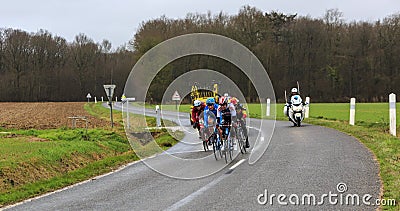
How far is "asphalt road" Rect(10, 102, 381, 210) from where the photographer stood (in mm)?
8211

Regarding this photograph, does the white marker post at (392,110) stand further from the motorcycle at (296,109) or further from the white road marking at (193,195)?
the white road marking at (193,195)

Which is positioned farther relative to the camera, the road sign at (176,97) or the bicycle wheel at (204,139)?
the road sign at (176,97)

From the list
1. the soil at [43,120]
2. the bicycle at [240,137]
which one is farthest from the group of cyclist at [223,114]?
the soil at [43,120]

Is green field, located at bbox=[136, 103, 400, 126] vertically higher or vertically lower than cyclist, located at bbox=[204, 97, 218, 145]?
lower

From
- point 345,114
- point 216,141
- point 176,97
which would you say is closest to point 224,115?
point 216,141

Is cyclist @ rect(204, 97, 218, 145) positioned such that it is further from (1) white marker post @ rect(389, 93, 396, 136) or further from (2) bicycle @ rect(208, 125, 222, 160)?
(1) white marker post @ rect(389, 93, 396, 136)

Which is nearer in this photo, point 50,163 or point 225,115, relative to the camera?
point 50,163

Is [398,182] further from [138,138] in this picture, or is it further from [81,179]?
[138,138]

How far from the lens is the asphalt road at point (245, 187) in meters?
8.21

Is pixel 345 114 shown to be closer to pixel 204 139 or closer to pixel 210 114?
pixel 204 139

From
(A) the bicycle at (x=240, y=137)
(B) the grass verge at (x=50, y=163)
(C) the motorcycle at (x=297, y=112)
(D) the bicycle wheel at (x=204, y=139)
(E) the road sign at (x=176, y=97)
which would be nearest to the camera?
(B) the grass verge at (x=50, y=163)

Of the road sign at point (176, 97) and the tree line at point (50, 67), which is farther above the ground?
the tree line at point (50, 67)

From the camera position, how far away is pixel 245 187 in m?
9.53

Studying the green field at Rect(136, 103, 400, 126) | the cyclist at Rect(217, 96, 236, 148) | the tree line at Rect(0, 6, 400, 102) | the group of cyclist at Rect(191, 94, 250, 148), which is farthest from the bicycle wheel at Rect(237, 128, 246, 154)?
the tree line at Rect(0, 6, 400, 102)
